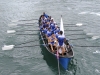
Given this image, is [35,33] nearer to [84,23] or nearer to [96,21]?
[84,23]

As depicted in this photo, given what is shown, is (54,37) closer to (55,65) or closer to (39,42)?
(55,65)

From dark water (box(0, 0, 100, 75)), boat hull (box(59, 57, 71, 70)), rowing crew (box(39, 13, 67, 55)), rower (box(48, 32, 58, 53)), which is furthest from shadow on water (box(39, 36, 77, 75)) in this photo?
rowing crew (box(39, 13, 67, 55))

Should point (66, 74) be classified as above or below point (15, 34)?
below

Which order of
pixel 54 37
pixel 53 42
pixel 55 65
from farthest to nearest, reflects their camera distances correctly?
pixel 54 37
pixel 53 42
pixel 55 65

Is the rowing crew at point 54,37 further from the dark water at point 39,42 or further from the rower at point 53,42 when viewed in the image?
the dark water at point 39,42

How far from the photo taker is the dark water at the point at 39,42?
26.3m

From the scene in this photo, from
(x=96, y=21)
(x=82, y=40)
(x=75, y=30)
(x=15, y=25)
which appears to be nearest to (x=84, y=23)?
(x=96, y=21)

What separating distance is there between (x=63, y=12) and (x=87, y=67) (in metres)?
26.8

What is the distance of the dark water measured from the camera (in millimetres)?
26328

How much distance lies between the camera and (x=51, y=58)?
2830 cm

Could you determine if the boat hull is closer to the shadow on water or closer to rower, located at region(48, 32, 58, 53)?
the shadow on water

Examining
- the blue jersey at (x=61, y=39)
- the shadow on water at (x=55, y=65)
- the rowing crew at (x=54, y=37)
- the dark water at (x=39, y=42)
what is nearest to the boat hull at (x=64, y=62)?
the shadow on water at (x=55, y=65)

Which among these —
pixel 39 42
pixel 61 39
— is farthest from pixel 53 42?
pixel 39 42

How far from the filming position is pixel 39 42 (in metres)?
33.8
